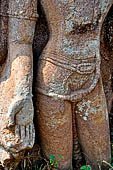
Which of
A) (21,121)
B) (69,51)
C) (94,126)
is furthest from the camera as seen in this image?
(94,126)

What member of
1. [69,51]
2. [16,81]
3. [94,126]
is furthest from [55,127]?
[69,51]

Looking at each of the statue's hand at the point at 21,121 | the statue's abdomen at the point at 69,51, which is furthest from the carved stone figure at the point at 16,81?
the statue's abdomen at the point at 69,51

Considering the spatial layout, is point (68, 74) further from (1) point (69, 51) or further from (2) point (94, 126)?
(2) point (94, 126)

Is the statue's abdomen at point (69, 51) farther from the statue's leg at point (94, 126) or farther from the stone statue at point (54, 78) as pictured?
the statue's leg at point (94, 126)

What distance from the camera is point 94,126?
204 centimetres

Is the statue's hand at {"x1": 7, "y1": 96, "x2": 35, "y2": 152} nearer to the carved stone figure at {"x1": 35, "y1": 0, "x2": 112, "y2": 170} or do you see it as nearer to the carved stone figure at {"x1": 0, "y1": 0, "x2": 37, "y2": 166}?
the carved stone figure at {"x1": 0, "y1": 0, "x2": 37, "y2": 166}

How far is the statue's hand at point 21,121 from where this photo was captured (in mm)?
1709

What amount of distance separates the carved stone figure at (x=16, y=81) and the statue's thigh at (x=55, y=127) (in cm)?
19

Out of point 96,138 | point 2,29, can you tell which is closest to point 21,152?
point 96,138

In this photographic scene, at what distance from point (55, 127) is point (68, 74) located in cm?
40

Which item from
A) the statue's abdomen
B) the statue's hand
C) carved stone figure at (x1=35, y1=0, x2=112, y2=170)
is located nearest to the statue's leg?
carved stone figure at (x1=35, y1=0, x2=112, y2=170)

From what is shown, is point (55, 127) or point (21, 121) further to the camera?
point (55, 127)

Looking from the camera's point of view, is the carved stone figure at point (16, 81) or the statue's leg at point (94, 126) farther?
the statue's leg at point (94, 126)

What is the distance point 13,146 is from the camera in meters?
1.72
